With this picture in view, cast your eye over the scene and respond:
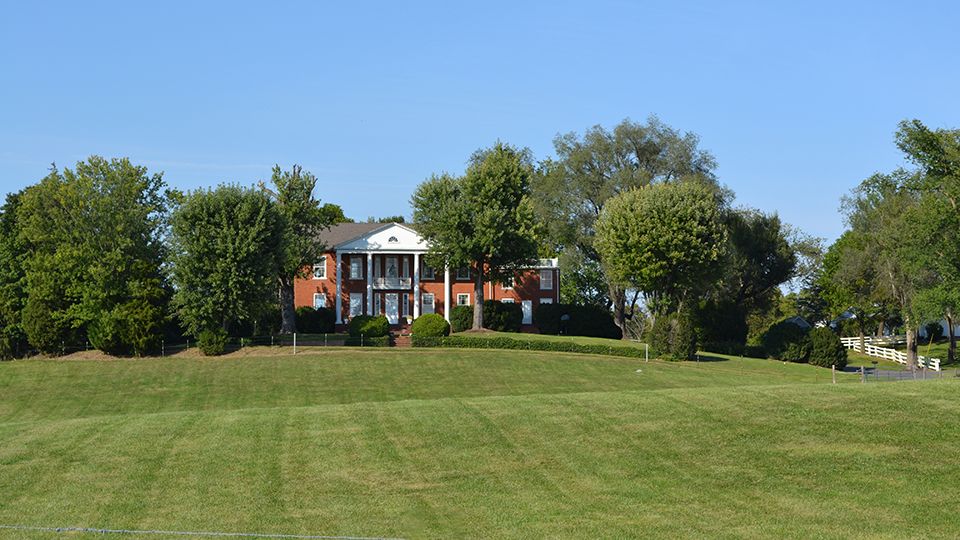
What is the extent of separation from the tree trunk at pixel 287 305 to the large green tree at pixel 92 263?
8524 millimetres

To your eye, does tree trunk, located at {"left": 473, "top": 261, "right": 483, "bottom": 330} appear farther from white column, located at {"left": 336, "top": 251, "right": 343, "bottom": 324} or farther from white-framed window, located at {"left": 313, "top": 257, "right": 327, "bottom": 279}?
white-framed window, located at {"left": 313, "top": 257, "right": 327, "bottom": 279}

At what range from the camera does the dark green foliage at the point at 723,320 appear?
61219 mm

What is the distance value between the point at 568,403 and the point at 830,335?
35284 millimetres

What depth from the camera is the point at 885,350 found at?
214 feet

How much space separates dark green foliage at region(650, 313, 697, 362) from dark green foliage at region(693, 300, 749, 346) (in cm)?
1390

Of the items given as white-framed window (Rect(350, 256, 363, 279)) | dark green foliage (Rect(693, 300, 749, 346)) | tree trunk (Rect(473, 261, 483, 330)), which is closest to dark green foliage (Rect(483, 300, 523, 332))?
tree trunk (Rect(473, 261, 483, 330))

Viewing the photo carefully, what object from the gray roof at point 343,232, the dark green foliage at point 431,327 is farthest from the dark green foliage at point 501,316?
the gray roof at point 343,232

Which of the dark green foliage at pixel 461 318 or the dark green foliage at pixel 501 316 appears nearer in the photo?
the dark green foliage at pixel 461 318

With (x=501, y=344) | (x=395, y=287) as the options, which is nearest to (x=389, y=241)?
(x=395, y=287)

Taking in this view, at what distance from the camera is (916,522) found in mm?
11766

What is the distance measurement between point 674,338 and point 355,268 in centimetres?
2804

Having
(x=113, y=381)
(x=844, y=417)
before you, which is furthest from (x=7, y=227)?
(x=844, y=417)

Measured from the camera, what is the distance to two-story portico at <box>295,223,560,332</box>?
64.1m

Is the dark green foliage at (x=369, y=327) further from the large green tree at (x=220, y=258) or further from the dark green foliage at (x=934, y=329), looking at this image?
the dark green foliage at (x=934, y=329)
